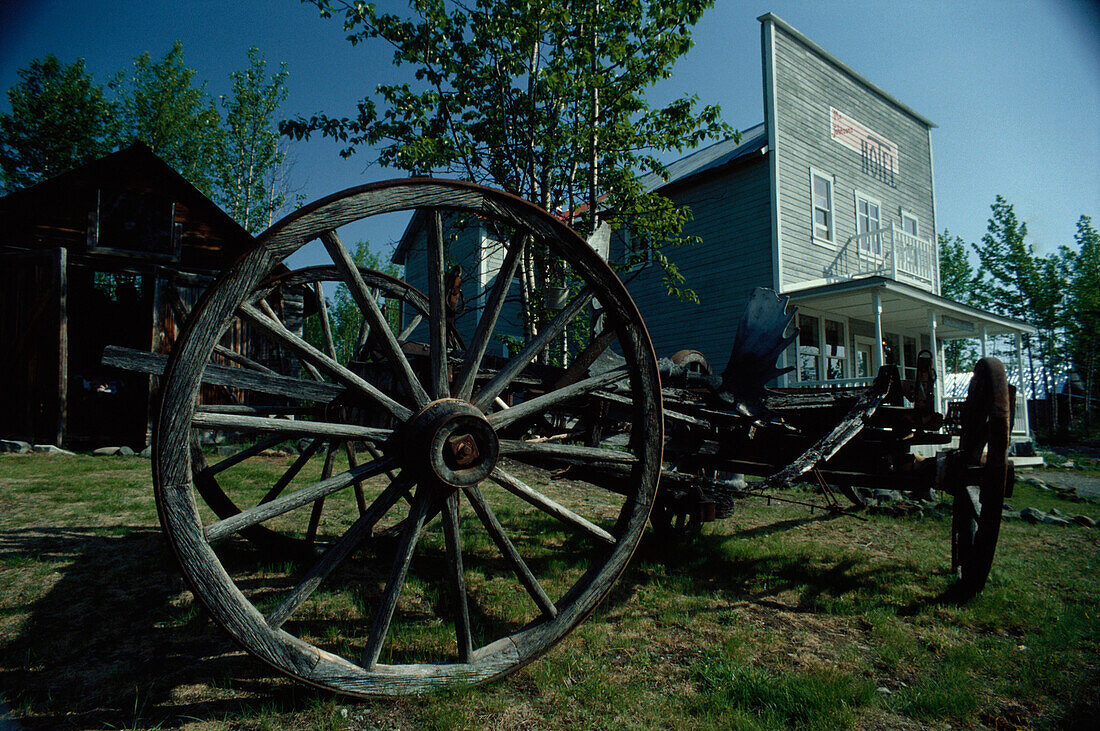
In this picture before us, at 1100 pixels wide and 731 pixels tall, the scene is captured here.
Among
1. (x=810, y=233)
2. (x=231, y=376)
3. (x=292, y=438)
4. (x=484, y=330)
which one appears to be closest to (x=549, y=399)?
(x=484, y=330)

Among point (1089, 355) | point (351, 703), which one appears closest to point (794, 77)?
point (351, 703)

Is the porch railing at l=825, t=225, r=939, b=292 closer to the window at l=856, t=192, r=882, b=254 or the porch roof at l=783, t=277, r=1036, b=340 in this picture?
the window at l=856, t=192, r=882, b=254

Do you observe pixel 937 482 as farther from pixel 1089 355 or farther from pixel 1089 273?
pixel 1089 273

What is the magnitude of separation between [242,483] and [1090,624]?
765 centimetres

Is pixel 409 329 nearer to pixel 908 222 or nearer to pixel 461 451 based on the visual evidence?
pixel 461 451

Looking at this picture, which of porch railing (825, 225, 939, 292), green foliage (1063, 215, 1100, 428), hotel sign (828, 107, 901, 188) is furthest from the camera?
green foliage (1063, 215, 1100, 428)

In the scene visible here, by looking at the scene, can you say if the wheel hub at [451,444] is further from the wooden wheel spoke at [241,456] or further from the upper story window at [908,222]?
the upper story window at [908,222]

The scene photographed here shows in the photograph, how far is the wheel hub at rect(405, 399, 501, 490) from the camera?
2119mm

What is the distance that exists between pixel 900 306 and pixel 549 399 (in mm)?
14042

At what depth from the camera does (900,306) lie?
13.4 m

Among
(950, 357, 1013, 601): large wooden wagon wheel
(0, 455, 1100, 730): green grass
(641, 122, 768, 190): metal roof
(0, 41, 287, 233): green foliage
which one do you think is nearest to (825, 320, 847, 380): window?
(641, 122, 768, 190): metal roof

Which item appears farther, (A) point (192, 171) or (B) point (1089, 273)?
(B) point (1089, 273)

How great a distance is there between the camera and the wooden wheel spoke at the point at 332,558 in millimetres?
1912

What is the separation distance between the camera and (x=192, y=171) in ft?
72.4
